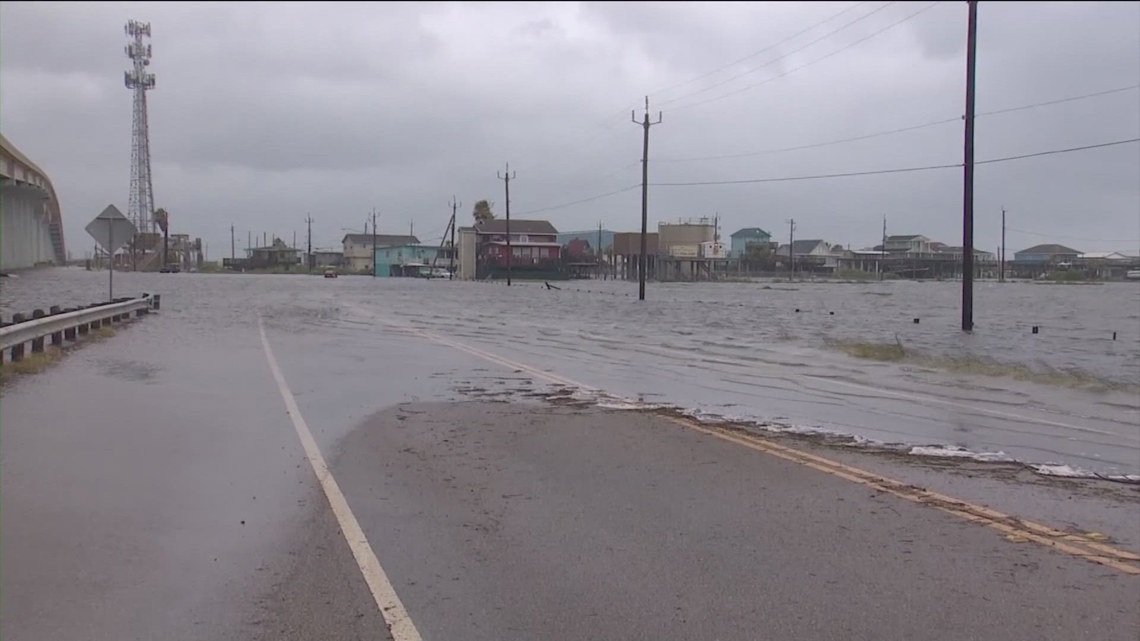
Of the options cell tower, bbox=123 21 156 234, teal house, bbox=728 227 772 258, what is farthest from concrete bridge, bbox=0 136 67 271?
teal house, bbox=728 227 772 258

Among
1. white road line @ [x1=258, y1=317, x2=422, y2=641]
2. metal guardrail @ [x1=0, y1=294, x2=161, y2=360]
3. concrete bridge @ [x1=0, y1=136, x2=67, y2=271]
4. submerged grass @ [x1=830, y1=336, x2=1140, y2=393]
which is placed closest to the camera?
white road line @ [x1=258, y1=317, x2=422, y2=641]

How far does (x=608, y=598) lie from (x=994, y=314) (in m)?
37.9

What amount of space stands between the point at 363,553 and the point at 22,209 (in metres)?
91.6

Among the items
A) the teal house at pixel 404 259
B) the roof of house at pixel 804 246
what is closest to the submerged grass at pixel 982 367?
the teal house at pixel 404 259

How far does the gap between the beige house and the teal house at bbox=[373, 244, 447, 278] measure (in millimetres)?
10078

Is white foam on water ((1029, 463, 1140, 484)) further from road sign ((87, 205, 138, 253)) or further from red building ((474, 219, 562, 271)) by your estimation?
red building ((474, 219, 562, 271))

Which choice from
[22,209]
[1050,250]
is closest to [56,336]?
[1050,250]

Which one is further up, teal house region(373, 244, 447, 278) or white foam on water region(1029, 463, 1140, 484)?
teal house region(373, 244, 447, 278)

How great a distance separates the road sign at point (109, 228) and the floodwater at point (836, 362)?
280 centimetres

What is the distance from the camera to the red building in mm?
112625

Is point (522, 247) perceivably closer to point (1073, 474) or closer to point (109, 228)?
point (109, 228)

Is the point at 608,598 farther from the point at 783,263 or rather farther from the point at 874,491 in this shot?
the point at 783,263

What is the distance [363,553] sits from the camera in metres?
5.58

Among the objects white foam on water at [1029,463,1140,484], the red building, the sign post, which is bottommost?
white foam on water at [1029,463,1140,484]
